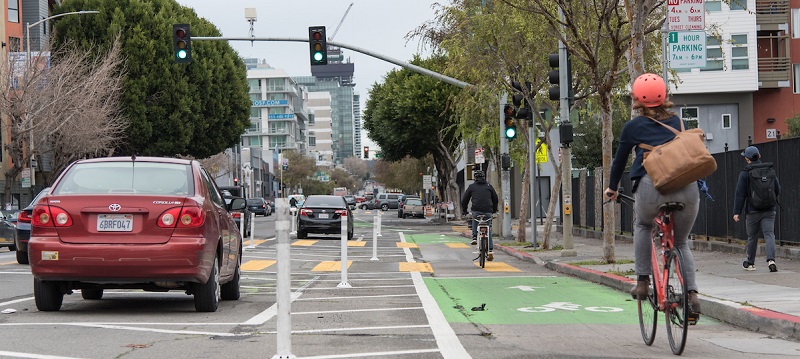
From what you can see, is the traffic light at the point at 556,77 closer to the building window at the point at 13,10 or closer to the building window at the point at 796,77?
the building window at the point at 796,77

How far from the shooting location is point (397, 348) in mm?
7641

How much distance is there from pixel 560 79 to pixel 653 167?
14.3m

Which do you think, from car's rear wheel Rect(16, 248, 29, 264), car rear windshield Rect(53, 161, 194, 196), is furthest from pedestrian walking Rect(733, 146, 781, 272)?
car's rear wheel Rect(16, 248, 29, 264)

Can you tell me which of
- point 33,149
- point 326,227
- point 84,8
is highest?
point 84,8

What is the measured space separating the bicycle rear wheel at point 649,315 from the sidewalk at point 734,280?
1.31 m

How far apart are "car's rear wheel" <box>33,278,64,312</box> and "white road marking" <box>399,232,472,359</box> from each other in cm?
372

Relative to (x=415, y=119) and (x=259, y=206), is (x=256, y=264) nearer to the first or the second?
(x=415, y=119)

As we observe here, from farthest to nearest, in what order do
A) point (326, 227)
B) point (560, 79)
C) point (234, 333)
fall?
point (326, 227) < point (560, 79) < point (234, 333)

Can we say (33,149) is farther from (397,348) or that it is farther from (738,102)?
(397,348)

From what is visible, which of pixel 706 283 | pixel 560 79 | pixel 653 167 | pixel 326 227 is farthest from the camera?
pixel 326 227

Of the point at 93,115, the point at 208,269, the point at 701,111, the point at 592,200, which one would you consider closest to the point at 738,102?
the point at 701,111

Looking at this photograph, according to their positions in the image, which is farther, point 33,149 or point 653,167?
point 33,149

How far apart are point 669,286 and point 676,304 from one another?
0.66 feet

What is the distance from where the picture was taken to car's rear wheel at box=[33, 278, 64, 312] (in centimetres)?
1031
